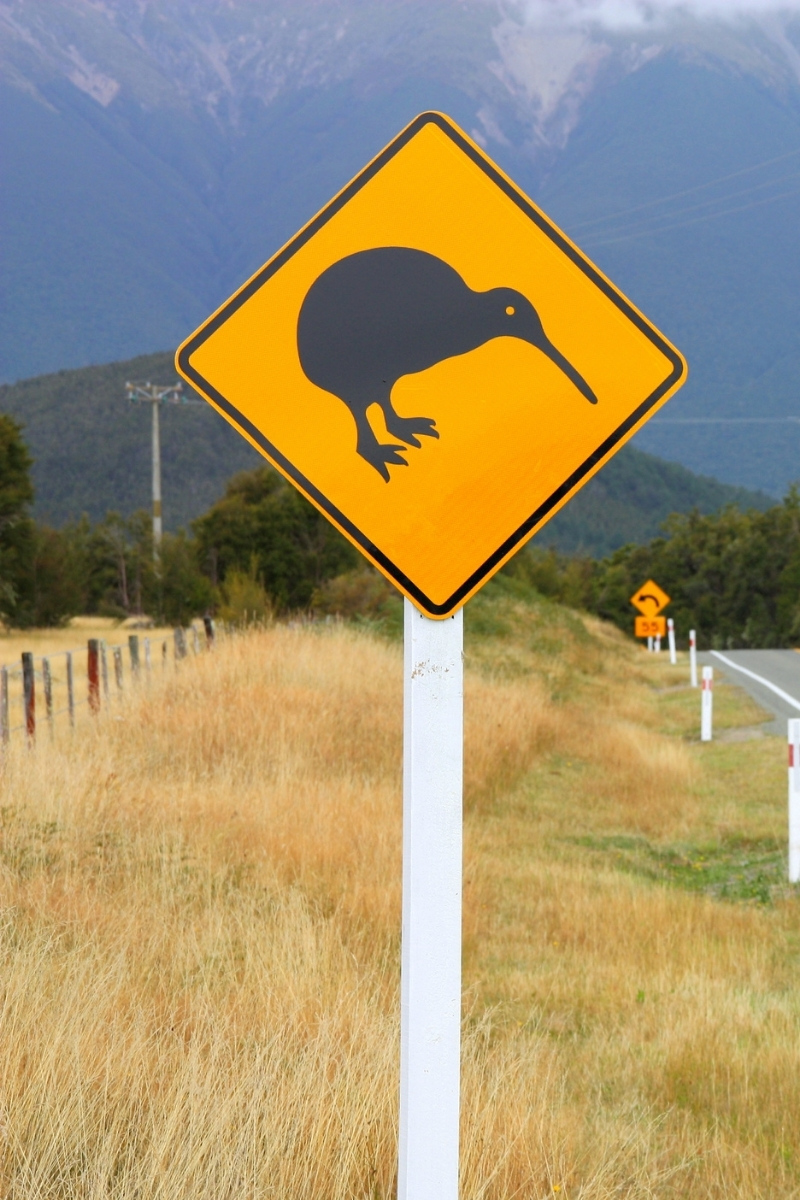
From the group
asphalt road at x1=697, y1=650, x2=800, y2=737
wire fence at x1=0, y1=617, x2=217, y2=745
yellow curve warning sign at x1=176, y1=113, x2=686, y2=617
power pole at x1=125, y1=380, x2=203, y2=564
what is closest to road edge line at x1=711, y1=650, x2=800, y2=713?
asphalt road at x1=697, y1=650, x2=800, y2=737

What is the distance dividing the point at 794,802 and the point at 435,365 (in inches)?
277

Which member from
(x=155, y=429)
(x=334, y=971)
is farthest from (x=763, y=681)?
(x=155, y=429)

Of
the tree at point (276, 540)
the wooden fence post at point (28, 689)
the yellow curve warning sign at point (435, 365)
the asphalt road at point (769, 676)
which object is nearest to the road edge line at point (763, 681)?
the asphalt road at point (769, 676)

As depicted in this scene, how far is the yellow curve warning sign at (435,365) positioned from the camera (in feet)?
7.39

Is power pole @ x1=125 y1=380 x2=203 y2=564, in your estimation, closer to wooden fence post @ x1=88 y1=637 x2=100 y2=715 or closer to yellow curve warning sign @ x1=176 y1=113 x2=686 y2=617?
wooden fence post @ x1=88 y1=637 x2=100 y2=715

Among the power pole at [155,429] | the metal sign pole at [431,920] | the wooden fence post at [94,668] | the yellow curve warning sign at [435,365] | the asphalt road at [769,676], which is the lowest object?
the asphalt road at [769,676]

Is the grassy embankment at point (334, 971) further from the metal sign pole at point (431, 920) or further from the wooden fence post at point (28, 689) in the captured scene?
the wooden fence post at point (28, 689)

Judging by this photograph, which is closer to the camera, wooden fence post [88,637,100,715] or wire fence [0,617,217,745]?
wire fence [0,617,217,745]

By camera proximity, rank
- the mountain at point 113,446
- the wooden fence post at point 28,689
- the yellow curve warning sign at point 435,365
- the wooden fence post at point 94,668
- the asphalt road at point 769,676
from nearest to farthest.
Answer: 1. the yellow curve warning sign at point 435,365
2. the wooden fence post at point 28,689
3. the wooden fence post at point 94,668
4. the asphalt road at point 769,676
5. the mountain at point 113,446

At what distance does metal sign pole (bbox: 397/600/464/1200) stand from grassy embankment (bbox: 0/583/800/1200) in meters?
0.65

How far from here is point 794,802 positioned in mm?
8508

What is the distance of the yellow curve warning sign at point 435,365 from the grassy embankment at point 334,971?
1488mm

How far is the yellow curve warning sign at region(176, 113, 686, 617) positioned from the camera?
2.25 meters

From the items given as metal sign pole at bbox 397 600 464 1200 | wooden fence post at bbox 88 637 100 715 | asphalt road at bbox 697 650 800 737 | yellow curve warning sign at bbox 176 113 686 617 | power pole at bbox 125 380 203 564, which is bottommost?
asphalt road at bbox 697 650 800 737
